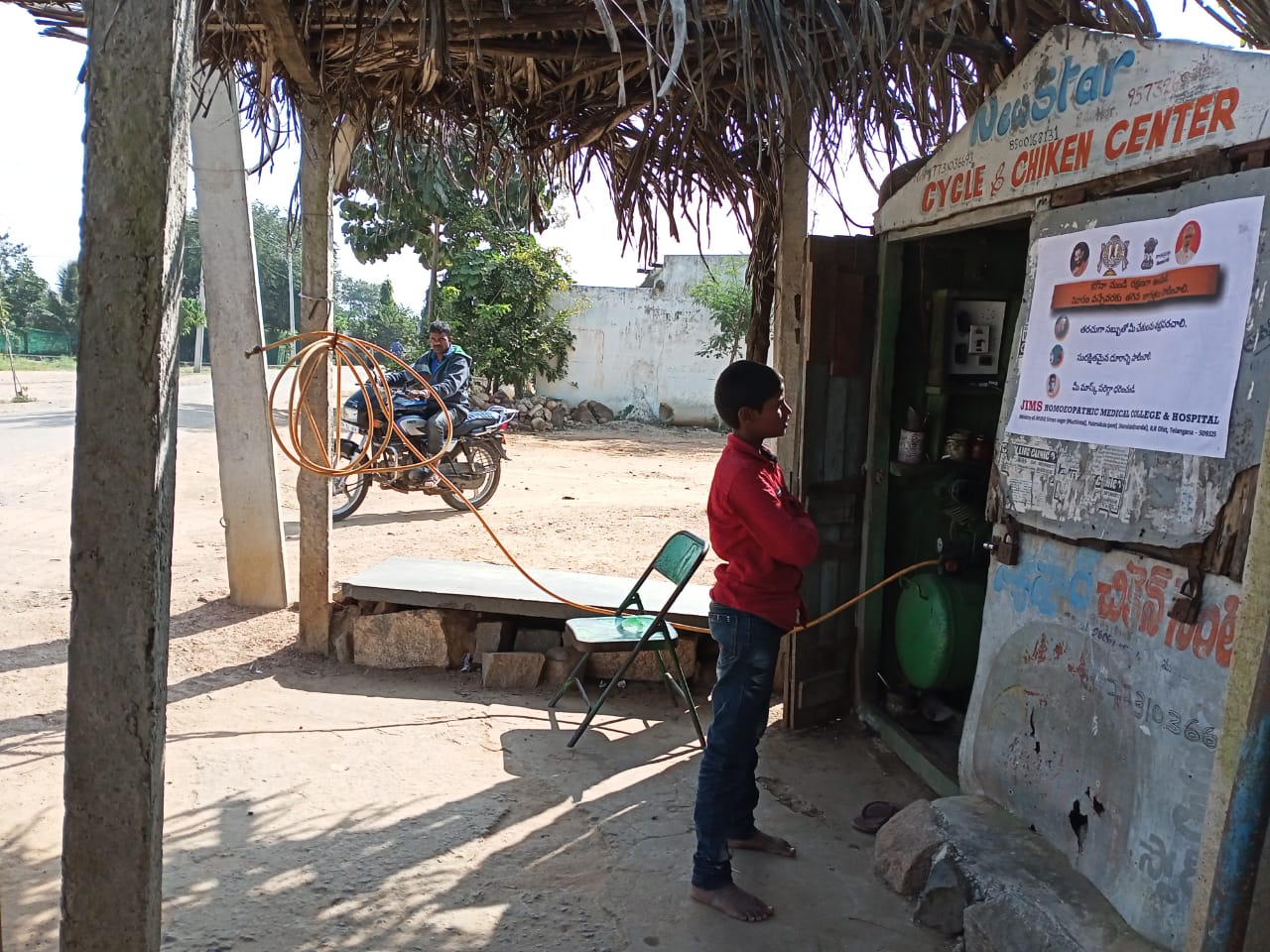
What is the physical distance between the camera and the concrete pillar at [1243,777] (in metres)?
1.54

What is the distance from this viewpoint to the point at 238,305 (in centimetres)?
541

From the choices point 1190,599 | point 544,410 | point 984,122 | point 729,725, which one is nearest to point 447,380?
point 984,122

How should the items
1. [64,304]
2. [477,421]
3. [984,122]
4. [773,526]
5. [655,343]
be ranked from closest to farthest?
1. [773,526]
2. [984,122]
3. [477,421]
4. [655,343]
5. [64,304]

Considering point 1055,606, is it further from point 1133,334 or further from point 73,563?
point 73,563

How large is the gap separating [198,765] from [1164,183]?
3.95m

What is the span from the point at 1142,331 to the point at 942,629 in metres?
1.59

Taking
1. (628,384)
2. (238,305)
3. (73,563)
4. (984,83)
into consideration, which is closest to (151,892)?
(73,563)

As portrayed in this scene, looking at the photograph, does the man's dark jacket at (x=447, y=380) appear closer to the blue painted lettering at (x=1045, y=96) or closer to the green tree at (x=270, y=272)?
the blue painted lettering at (x=1045, y=96)

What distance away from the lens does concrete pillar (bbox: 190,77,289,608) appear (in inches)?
209

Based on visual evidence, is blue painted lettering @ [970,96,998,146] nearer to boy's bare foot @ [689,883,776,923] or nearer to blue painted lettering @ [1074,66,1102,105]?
blue painted lettering @ [1074,66,1102,105]

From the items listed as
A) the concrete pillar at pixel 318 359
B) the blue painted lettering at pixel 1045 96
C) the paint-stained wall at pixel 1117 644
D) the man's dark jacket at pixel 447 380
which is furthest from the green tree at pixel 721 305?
the paint-stained wall at pixel 1117 644

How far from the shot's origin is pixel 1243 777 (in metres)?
1.56

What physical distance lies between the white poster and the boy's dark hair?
0.84m

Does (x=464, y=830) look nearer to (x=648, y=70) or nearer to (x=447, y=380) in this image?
(x=648, y=70)
